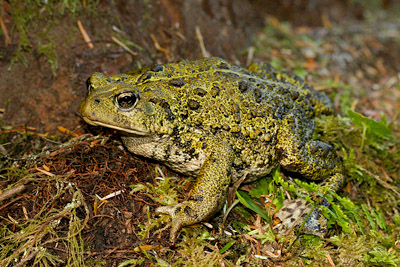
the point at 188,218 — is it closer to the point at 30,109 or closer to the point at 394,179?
the point at 30,109

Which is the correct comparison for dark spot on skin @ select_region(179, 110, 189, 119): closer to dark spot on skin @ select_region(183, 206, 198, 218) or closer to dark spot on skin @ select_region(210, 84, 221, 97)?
dark spot on skin @ select_region(210, 84, 221, 97)

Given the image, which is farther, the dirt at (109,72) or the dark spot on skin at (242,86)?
the dark spot on skin at (242,86)

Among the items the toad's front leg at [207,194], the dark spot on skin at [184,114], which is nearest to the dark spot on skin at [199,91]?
the dark spot on skin at [184,114]

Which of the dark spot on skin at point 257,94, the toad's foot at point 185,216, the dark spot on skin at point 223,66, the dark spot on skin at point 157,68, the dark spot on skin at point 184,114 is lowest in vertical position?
the toad's foot at point 185,216

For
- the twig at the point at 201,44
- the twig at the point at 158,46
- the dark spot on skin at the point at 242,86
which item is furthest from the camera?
the twig at the point at 201,44

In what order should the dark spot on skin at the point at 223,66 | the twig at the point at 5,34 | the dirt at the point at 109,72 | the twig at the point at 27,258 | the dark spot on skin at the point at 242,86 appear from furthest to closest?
the twig at the point at 5,34
the dark spot on skin at the point at 223,66
the dark spot on skin at the point at 242,86
the dirt at the point at 109,72
the twig at the point at 27,258

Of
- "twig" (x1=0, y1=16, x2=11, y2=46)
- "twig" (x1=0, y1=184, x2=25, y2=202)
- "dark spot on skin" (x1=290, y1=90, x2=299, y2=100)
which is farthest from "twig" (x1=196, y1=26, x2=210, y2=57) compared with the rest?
"twig" (x1=0, y1=184, x2=25, y2=202)

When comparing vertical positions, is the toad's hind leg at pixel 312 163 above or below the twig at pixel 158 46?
below

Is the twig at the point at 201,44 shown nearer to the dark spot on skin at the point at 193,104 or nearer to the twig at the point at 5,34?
the dark spot on skin at the point at 193,104
